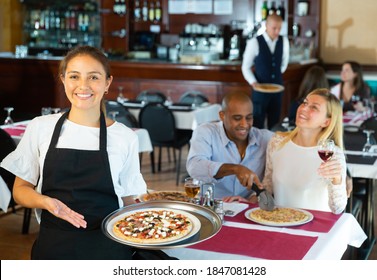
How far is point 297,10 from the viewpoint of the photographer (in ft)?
31.6

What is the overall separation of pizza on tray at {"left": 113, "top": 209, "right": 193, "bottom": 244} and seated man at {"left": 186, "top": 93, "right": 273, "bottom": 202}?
3.01ft

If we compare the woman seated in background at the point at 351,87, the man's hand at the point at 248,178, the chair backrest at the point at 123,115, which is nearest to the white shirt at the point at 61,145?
the man's hand at the point at 248,178

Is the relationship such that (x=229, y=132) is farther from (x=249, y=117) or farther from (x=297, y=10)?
(x=297, y=10)

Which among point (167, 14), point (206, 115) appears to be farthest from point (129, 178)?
point (167, 14)

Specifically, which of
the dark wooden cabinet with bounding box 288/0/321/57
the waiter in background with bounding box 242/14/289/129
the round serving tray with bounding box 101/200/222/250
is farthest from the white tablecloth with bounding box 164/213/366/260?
the dark wooden cabinet with bounding box 288/0/321/57

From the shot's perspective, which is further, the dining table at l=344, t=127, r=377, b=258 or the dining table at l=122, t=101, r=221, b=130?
the dining table at l=122, t=101, r=221, b=130

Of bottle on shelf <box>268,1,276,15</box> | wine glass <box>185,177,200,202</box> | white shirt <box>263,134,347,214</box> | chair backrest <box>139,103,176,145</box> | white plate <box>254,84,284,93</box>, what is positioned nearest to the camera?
wine glass <box>185,177,200,202</box>

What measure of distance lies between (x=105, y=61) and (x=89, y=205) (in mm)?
468

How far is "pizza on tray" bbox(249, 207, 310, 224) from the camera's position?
7.78ft

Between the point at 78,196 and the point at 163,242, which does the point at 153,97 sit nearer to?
the point at 78,196

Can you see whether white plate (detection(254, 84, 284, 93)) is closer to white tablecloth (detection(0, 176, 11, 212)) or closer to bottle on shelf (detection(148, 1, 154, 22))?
white tablecloth (detection(0, 176, 11, 212))

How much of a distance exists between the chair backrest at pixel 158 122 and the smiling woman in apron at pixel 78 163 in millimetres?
3820

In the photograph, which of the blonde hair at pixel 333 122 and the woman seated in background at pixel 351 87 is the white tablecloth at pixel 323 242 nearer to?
the blonde hair at pixel 333 122

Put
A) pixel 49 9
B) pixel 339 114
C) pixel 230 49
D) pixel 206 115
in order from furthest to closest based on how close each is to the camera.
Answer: pixel 49 9, pixel 230 49, pixel 206 115, pixel 339 114
